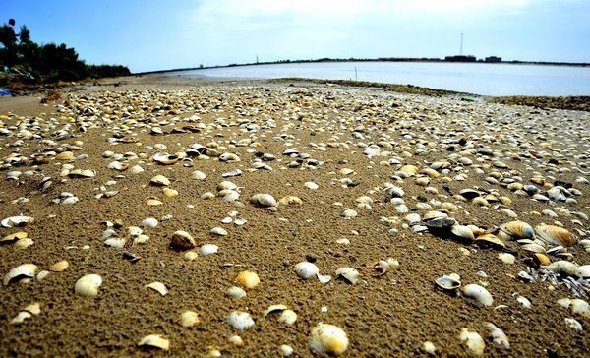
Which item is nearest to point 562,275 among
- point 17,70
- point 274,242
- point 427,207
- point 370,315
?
point 427,207

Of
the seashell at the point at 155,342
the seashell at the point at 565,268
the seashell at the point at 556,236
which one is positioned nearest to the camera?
the seashell at the point at 155,342

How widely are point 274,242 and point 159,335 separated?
950mm

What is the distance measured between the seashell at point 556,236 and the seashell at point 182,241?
97.1 inches

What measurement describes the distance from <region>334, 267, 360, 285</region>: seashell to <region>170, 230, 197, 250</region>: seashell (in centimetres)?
90

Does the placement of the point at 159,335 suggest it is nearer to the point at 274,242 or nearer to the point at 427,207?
the point at 274,242

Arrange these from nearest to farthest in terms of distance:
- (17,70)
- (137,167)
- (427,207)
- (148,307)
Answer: (148,307) < (427,207) < (137,167) < (17,70)

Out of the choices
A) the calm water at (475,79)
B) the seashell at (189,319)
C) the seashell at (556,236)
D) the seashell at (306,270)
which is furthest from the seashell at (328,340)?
the calm water at (475,79)

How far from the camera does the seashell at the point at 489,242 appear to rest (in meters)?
2.34

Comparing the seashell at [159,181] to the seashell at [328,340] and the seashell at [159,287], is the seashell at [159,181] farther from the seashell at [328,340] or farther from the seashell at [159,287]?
the seashell at [328,340]

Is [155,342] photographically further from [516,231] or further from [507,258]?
[516,231]

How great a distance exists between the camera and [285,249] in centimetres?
219

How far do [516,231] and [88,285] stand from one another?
9.08 feet

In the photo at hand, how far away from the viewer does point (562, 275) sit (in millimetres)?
2068

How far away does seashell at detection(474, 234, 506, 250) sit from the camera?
7.66ft
